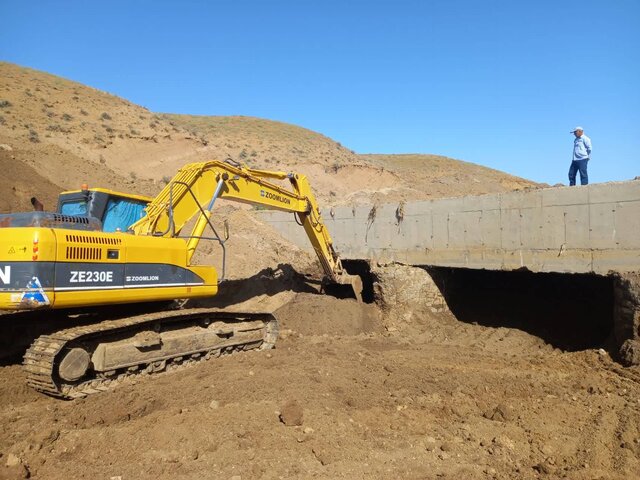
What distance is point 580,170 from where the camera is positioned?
9.71 meters

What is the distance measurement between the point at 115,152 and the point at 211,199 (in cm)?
2102

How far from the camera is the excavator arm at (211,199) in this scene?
7039 mm

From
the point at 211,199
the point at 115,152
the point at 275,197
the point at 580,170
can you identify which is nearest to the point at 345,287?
the point at 275,197

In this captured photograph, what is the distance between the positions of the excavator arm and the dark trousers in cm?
524

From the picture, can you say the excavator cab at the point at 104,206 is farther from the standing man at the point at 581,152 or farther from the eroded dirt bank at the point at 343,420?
the standing man at the point at 581,152

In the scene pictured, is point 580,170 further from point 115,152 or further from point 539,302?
point 115,152

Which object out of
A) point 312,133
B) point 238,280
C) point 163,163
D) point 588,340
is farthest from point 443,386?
point 312,133

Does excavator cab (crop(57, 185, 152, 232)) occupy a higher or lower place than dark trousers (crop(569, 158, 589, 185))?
lower

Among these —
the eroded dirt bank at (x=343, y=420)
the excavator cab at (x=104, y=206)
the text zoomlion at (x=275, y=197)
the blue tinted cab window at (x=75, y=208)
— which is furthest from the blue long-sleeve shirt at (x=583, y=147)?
the blue tinted cab window at (x=75, y=208)

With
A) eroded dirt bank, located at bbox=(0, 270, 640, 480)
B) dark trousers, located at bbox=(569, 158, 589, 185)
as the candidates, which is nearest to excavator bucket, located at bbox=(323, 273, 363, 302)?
eroded dirt bank, located at bbox=(0, 270, 640, 480)

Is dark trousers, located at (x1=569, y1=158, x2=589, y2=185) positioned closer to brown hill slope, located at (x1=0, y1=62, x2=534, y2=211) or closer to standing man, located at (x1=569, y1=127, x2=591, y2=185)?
standing man, located at (x1=569, y1=127, x2=591, y2=185)

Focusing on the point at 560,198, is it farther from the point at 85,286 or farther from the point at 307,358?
the point at 85,286

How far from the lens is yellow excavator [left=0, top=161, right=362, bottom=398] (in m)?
5.12

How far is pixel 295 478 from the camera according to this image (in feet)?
12.9
